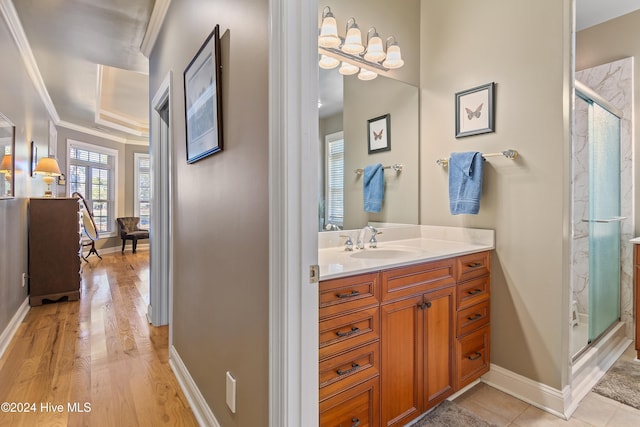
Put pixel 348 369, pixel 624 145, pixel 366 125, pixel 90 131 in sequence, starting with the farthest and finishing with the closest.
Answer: pixel 90 131
pixel 624 145
pixel 366 125
pixel 348 369

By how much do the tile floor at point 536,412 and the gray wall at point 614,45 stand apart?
162 centimetres

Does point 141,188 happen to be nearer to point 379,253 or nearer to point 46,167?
point 46,167

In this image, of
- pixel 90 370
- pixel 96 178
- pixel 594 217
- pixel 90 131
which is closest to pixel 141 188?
pixel 96 178

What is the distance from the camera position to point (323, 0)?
6.25 feet

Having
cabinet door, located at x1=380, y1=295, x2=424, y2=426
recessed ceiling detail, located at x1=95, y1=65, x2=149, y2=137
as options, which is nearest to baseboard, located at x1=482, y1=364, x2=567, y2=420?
cabinet door, located at x1=380, y1=295, x2=424, y2=426

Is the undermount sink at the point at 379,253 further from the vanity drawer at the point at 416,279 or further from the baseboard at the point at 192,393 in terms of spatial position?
the baseboard at the point at 192,393

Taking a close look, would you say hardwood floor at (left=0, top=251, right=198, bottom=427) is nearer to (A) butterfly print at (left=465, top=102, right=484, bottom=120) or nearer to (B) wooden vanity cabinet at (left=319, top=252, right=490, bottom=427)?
(B) wooden vanity cabinet at (left=319, top=252, right=490, bottom=427)

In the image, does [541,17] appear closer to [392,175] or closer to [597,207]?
[392,175]

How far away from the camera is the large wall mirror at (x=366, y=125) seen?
2.05 meters

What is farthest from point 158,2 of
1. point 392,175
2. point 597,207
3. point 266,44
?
point 597,207

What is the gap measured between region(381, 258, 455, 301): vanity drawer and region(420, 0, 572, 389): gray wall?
513mm

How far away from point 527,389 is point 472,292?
24.0 inches

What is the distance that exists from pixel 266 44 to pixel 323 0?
1180mm

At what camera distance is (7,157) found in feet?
8.36
